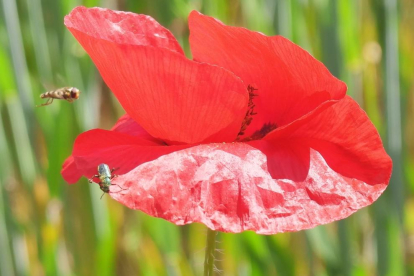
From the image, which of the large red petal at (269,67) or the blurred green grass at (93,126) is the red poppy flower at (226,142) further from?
the blurred green grass at (93,126)

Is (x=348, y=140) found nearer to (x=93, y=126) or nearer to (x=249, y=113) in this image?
(x=249, y=113)

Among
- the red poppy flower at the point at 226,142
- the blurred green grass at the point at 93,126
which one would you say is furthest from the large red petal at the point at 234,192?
the blurred green grass at the point at 93,126

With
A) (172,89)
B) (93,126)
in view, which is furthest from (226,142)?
(93,126)

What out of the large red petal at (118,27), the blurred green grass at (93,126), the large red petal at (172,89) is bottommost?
the blurred green grass at (93,126)

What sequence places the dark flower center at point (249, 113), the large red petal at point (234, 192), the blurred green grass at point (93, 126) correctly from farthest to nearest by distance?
the blurred green grass at point (93, 126) → the dark flower center at point (249, 113) → the large red petal at point (234, 192)

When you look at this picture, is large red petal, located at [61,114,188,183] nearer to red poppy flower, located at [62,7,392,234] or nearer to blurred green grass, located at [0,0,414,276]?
red poppy flower, located at [62,7,392,234]

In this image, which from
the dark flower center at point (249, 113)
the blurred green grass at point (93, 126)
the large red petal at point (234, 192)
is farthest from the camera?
the blurred green grass at point (93, 126)
